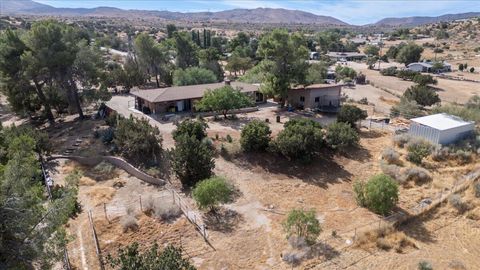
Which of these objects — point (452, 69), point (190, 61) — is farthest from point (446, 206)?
point (452, 69)

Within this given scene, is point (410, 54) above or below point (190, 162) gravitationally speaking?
above

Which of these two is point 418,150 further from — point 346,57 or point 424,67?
point 346,57

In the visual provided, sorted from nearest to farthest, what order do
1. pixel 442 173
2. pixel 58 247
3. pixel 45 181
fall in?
pixel 58 247 → pixel 45 181 → pixel 442 173

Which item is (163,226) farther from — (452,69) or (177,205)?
(452,69)

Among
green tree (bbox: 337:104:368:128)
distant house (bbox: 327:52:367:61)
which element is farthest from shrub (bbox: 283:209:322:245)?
distant house (bbox: 327:52:367:61)

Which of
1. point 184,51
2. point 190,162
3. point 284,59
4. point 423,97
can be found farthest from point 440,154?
point 184,51

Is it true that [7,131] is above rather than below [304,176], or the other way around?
above
